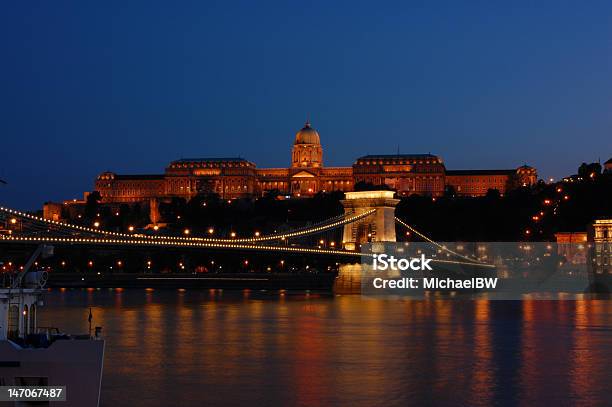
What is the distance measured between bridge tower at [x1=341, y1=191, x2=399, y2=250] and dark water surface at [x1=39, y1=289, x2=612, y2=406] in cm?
1422

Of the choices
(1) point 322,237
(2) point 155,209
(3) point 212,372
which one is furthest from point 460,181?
(3) point 212,372

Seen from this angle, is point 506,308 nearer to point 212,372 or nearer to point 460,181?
point 212,372

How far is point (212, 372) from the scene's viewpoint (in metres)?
27.3

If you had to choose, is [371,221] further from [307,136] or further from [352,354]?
[307,136]

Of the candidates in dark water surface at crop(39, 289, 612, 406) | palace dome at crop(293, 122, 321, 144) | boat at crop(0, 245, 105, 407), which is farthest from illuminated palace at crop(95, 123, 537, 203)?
boat at crop(0, 245, 105, 407)

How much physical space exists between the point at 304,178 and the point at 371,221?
4054 inches

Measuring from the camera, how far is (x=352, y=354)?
3109cm

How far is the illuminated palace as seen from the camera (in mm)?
165500

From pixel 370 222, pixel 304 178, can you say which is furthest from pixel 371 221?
pixel 304 178

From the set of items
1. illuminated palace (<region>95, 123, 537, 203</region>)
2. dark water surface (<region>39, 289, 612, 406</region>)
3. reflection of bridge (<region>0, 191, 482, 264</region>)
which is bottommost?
dark water surface (<region>39, 289, 612, 406</region>)

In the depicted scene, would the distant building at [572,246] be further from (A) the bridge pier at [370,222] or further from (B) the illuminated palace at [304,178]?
(B) the illuminated palace at [304,178]

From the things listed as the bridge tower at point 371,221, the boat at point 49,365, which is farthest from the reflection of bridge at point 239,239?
the boat at point 49,365

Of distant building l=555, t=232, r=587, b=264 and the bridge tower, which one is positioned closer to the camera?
the bridge tower

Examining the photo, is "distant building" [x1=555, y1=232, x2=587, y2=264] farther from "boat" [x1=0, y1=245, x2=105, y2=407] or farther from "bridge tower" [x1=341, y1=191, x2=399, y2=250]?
"boat" [x1=0, y1=245, x2=105, y2=407]
